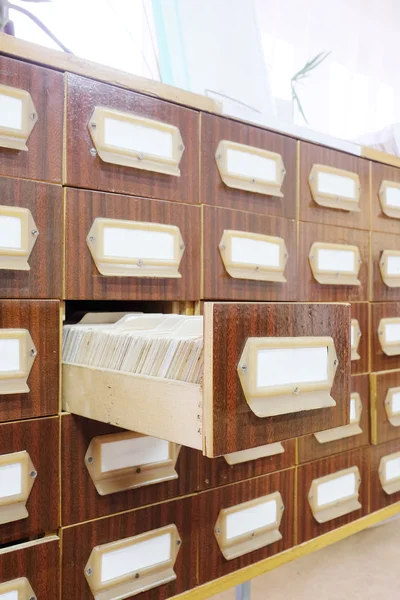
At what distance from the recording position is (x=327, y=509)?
1.19 meters

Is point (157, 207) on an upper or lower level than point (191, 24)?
lower

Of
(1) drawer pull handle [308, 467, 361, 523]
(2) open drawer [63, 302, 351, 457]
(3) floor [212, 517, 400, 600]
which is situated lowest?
(3) floor [212, 517, 400, 600]

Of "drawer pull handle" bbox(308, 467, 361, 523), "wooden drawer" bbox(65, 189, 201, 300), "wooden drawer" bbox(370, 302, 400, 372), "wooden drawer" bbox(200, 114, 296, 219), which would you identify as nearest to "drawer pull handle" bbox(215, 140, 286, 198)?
"wooden drawer" bbox(200, 114, 296, 219)

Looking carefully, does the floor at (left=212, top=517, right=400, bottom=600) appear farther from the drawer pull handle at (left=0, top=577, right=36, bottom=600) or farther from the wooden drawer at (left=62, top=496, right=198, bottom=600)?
the drawer pull handle at (left=0, top=577, right=36, bottom=600)

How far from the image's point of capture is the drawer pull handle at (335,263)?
3.76 ft

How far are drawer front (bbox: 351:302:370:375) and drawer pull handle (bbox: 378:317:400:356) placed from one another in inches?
2.0

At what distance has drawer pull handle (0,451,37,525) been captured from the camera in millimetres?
752

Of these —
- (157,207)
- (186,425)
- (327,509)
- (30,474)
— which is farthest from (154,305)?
(327,509)

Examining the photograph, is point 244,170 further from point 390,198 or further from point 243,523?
point 243,523

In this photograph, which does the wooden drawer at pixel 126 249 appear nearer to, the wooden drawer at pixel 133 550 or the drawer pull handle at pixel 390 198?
the wooden drawer at pixel 133 550

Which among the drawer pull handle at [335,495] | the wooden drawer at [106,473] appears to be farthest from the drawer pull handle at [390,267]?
the wooden drawer at [106,473]

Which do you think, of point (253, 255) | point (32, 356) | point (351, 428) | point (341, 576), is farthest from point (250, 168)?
point (341, 576)

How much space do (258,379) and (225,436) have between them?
0.07m

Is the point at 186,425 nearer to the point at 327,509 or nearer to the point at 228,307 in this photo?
the point at 228,307
